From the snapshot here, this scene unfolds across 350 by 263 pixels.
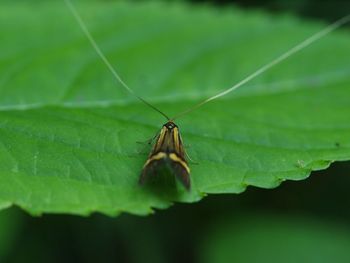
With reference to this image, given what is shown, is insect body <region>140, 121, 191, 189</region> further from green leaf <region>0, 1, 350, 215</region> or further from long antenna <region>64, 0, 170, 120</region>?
long antenna <region>64, 0, 170, 120</region>

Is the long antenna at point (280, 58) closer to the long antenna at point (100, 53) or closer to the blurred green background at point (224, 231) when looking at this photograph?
the long antenna at point (100, 53)

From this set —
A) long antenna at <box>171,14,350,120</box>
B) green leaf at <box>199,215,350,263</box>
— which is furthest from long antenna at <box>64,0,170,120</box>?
green leaf at <box>199,215,350,263</box>

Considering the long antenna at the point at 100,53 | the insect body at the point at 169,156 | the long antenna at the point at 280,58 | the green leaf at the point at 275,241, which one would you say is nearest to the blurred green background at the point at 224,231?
the green leaf at the point at 275,241

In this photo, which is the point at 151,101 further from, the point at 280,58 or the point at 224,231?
the point at 224,231

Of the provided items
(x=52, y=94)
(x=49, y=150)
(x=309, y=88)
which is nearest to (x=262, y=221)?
(x=309, y=88)

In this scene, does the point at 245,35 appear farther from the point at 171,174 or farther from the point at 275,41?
the point at 171,174
